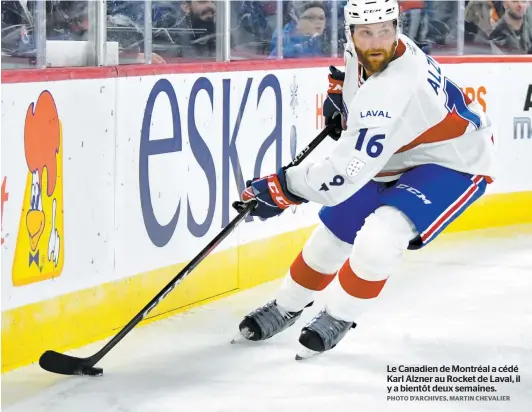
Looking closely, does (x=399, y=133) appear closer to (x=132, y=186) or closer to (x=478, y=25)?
(x=132, y=186)

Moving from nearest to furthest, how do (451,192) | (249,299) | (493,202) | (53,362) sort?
(53,362), (451,192), (249,299), (493,202)

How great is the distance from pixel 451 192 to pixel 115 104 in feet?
3.50

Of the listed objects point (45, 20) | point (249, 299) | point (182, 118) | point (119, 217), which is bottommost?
point (249, 299)

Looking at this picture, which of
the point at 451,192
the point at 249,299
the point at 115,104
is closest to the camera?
the point at 451,192

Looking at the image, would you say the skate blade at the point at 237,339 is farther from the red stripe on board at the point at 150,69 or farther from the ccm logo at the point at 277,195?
the red stripe on board at the point at 150,69

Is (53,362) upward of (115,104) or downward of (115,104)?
downward

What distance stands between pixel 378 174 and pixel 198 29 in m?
1.28

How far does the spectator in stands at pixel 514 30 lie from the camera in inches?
271

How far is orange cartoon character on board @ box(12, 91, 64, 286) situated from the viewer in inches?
140

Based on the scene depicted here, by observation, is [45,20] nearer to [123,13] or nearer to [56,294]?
[123,13]

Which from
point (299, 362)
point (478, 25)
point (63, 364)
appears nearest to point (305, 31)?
point (478, 25)

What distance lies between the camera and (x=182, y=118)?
439 centimetres

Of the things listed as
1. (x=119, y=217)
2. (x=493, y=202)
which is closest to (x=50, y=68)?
(x=119, y=217)

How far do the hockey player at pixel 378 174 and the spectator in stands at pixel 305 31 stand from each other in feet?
5.26
